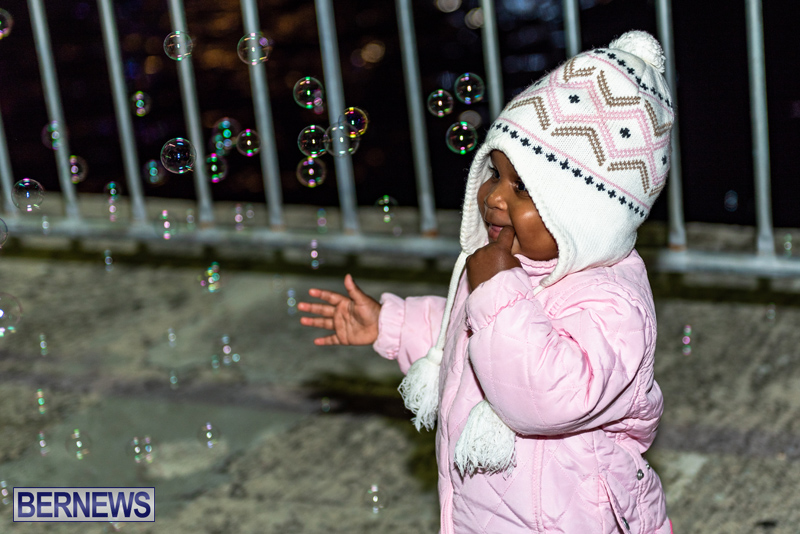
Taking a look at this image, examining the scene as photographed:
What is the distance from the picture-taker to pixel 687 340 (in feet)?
12.1

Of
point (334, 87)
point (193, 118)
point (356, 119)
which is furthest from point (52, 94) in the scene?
point (356, 119)

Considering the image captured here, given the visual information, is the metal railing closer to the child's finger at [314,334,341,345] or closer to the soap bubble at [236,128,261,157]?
the soap bubble at [236,128,261,157]

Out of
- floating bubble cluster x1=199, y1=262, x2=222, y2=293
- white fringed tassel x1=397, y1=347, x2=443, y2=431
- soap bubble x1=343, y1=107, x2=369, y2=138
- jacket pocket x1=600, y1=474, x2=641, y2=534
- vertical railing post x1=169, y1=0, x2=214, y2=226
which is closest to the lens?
jacket pocket x1=600, y1=474, x2=641, y2=534

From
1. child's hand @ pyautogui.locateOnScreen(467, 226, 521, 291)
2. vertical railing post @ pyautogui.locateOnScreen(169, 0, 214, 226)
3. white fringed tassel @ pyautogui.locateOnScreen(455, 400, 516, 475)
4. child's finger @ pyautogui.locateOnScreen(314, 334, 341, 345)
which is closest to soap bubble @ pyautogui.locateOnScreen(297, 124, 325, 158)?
vertical railing post @ pyautogui.locateOnScreen(169, 0, 214, 226)

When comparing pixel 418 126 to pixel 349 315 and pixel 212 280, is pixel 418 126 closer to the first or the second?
pixel 212 280

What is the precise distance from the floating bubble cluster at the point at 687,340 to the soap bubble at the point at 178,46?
7.01 feet

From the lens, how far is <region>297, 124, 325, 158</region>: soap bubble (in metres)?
2.99

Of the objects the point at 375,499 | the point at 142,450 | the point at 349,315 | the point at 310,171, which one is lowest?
the point at 375,499

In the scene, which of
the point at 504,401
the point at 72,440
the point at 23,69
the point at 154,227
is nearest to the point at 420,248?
the point at 154,227

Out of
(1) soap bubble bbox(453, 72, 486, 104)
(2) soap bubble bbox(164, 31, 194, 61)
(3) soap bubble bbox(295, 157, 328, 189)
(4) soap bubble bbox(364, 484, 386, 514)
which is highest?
(2) soap bubble bbox(164, 31, 194, 61)

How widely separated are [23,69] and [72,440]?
458cm

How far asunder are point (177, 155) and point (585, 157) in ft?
5.28

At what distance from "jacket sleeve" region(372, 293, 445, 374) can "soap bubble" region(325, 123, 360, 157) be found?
2.56ft

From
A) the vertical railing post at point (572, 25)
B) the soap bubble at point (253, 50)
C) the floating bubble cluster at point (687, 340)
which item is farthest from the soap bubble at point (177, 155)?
the floating bubble cluster at point (687, 340)
